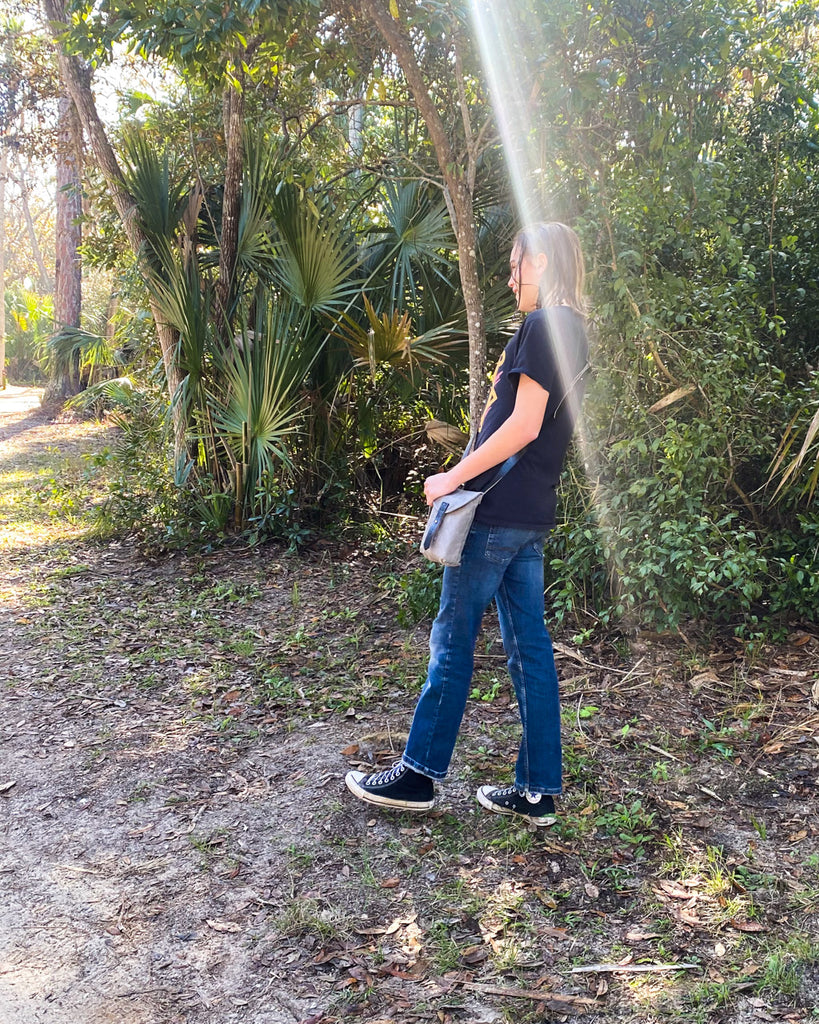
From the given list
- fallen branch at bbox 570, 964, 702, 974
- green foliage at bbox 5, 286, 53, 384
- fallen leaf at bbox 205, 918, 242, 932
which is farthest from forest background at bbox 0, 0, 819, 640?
green foliage at bbox 5, 286, 53, 384

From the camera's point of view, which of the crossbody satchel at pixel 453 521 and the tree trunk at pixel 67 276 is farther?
the tree trunk at pixel 67 276

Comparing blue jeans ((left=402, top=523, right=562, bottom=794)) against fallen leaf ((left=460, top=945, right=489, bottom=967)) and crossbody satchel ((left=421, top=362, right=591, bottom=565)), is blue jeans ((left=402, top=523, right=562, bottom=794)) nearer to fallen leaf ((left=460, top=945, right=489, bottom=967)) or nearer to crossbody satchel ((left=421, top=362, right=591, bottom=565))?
crossbody satchel ((left=421, top=362, right=591, bottom=565))

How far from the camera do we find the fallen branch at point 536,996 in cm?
221

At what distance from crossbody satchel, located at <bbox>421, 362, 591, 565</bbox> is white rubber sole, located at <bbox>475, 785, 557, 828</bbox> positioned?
938mm

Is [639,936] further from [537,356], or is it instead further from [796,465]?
[796,465]

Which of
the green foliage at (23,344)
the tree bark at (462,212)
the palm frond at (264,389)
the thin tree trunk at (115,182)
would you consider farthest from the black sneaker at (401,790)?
the green foliage at (23,344)

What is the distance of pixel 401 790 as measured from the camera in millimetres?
2961

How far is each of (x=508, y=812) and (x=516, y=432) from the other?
4.51 ft

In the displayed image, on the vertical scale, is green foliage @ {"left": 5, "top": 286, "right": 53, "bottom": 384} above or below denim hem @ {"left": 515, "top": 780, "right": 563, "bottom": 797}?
above

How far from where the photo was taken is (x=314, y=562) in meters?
6.05

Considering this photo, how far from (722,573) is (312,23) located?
3.48 m

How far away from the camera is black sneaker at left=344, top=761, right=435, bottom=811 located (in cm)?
295

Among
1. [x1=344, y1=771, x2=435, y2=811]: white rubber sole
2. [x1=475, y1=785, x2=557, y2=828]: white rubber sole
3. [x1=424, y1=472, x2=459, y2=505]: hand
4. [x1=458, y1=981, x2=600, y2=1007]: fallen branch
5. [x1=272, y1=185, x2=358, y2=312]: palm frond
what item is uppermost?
[x1=272, y1=185, x2=358, y2=312]: palm frond

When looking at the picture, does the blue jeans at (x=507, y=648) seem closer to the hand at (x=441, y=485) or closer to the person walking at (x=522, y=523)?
the person walking at (x=522, y=523)
